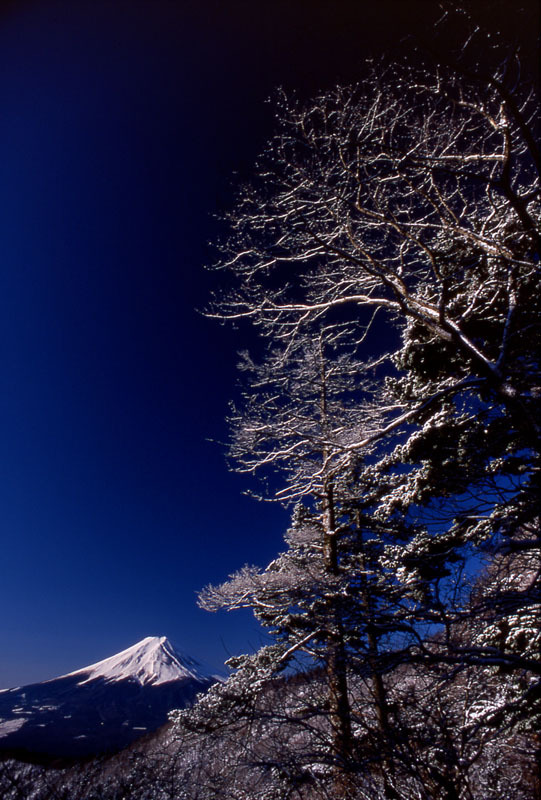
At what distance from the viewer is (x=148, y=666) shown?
16762 centimetres

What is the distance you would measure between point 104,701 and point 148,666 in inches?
1270

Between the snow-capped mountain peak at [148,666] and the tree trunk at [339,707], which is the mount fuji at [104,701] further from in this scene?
the tree trunk at [339,707]

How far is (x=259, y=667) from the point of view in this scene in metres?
7.23

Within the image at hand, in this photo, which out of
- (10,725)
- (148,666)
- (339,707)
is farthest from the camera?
(148,666)

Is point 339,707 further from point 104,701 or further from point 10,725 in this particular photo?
point 104,701

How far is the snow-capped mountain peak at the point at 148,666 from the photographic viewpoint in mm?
157375

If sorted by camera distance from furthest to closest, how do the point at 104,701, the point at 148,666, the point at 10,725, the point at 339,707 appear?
the point at 148,666
the point at 104,701
the point at 10,725
the point at 339,707

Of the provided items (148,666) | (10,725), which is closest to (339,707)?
(10,725)

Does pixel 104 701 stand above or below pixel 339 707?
below

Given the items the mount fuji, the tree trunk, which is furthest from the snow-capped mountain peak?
the tree trunk

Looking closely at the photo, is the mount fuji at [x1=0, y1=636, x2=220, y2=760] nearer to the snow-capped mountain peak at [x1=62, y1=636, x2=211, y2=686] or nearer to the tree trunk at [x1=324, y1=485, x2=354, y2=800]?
the snow-capped mountain peak at [x1=62, y1=636, x2=211, y2=686]

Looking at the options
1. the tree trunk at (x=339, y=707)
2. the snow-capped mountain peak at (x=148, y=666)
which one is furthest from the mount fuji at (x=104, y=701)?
the tree trunk at (x=339, y=707)

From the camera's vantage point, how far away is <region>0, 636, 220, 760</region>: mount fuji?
319 ft

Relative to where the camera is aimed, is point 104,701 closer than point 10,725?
No
